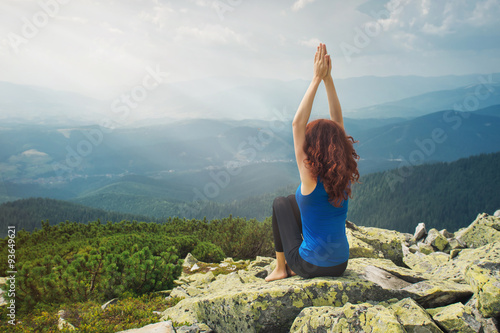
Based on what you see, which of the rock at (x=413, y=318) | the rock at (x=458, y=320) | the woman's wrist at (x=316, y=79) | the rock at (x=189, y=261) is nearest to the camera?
the rock at (x=413, y=318)

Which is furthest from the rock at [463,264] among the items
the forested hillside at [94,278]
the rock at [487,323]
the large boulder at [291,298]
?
the forested hillside at [94,278]

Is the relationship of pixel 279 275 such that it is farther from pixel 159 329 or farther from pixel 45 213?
pixel 45 213

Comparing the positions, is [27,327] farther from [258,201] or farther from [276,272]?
[258,201]

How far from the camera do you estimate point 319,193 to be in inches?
165

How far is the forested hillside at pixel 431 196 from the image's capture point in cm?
13675

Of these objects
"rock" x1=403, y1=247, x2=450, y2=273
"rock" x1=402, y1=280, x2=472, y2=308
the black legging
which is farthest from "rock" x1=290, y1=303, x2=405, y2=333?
"rock" x1=403, y1=247, x2=450, y2=273

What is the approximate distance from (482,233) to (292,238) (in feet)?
41.9

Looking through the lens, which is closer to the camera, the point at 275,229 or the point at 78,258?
the point at 275,229

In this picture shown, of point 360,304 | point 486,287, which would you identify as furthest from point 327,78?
point 486,287

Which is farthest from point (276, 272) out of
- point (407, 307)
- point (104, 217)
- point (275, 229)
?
point (104, 217)

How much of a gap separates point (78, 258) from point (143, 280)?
4.87ft

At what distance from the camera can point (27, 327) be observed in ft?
15.6

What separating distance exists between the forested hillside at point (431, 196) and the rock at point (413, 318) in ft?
461

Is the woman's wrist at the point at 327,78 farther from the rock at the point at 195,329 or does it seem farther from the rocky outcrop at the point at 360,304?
the rock at the point at 195,329
